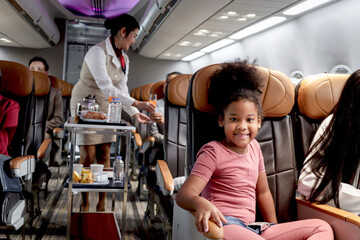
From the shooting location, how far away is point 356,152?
165cm

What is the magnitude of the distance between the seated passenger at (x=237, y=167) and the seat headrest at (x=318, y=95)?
452 millimetres

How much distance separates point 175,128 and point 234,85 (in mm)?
1275

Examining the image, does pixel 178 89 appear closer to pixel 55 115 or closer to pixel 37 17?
pixel 55 115

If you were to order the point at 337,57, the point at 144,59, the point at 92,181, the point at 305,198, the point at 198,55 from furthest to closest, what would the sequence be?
the point at 144,59
the point at 198,55
the point at 337,57
the point at 92,181
the point at 305,198

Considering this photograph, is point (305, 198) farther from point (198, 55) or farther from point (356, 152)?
point (198, 55)

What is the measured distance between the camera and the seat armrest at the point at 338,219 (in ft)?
4.58

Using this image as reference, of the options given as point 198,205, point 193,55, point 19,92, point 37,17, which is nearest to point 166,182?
point 198,205

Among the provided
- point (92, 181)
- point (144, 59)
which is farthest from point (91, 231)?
point (144, 59)

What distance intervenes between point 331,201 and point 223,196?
0.50 m

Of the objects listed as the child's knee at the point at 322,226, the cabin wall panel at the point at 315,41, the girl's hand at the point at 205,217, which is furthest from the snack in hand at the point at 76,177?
the cabin wall panel at the point at 315,41

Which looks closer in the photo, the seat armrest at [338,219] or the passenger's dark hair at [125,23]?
the seat armrest at [338,219]

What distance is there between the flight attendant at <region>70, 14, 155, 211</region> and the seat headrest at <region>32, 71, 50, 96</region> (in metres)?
0.37

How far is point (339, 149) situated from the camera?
166 centimetres

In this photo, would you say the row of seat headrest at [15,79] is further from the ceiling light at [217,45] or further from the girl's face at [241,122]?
the ceiling light at [217,45]
